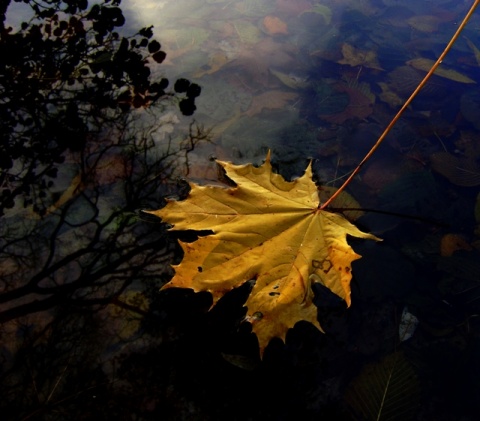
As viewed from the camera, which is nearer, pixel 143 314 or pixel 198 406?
pixel 198 406

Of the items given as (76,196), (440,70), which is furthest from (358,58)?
(76,196)

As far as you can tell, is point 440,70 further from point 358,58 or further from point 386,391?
point 386,391

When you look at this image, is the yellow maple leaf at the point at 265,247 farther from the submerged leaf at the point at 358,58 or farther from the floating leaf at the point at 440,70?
the floating leaf at the point at 440,70

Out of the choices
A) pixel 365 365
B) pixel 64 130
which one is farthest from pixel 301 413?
pixel 64 130

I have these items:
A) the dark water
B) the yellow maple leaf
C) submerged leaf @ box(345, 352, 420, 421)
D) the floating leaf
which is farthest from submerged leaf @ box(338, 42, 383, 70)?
submerged leaf @ box(345, 352, 420, 421)

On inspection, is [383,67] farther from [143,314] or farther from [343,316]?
[143,314]
